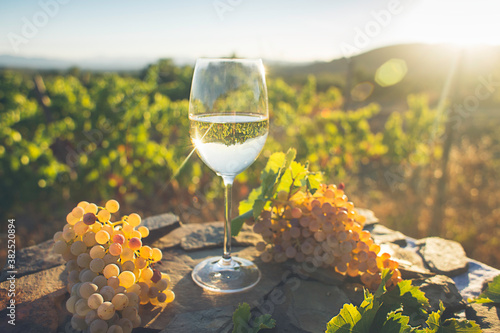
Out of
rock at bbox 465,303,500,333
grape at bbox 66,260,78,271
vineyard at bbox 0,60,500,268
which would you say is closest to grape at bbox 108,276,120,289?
grape at bbox 66,260,78,271

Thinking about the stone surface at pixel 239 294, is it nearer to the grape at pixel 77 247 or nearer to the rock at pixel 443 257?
the rock at pixel 443 257

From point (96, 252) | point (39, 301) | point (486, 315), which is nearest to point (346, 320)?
point (486, 315)

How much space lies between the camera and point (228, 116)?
1.54m

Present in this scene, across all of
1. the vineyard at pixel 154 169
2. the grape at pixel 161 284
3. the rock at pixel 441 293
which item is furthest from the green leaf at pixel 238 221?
the vineyard at pixel 154 169

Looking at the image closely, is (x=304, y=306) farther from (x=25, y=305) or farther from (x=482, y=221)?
(x=482, y=221)

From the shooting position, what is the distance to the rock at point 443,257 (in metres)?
1.80

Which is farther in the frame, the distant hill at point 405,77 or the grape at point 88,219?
the distant hill at point 405,77

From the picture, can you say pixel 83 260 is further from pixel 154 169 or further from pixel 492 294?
pixel 154 169

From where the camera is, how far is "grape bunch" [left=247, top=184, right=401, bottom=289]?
158cm

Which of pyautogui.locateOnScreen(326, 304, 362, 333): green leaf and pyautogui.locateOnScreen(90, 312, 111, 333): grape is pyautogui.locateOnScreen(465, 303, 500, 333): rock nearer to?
pyautogui.locateOnScreen(326, 304, 362, 333): green leaf

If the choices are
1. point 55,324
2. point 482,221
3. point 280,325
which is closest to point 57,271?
point 55,324

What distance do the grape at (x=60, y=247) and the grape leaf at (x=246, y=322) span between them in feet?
2.20

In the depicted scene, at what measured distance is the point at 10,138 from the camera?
4.22 meters

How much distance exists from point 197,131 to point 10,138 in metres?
3.65
